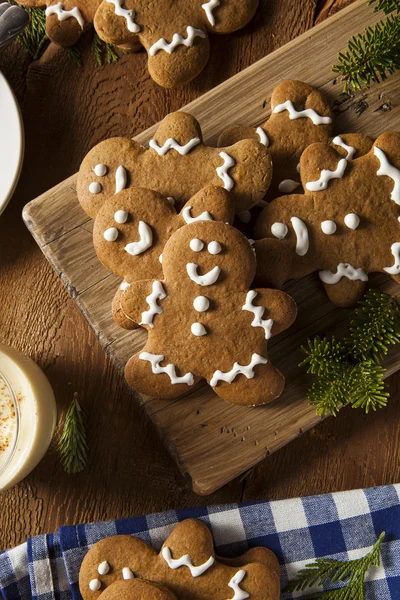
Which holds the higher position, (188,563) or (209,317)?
(209,317)

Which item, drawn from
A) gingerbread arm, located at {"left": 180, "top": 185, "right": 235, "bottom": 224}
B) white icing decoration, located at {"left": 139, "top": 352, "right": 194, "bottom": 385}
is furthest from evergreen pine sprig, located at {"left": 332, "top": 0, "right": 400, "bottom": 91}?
white icing decoration, located at {"left": 139, "top": 352, "right": 194, "bottom": 385}

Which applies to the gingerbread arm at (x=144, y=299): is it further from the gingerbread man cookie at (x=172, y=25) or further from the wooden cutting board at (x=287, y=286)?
the gingerbread man cookie at (x=172, y=25)

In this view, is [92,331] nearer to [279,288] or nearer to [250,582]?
[279,288]

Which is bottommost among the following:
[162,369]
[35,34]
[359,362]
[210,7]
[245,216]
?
[359,362]

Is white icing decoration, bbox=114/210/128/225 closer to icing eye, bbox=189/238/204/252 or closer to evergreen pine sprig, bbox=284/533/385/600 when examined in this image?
icing eye, bbox=189/238/204/252

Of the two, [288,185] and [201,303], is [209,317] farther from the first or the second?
[288,185]

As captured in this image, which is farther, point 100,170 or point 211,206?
point 100,170

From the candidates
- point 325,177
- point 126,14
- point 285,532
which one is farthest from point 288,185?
point 285,532
